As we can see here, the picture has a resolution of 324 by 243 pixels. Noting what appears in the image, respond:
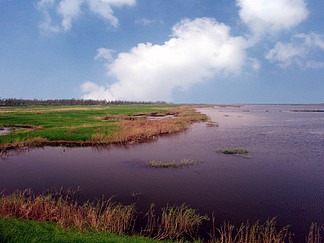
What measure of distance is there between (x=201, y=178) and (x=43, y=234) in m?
8.13

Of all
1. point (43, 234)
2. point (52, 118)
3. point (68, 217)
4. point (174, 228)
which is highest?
point (52, 118)

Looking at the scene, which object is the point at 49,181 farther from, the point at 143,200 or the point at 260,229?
the point at 260,229

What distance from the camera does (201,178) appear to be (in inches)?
438

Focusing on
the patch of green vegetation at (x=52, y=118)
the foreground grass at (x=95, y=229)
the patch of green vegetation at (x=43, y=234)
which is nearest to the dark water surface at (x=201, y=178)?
the foreground grass at (x=95, y=229)

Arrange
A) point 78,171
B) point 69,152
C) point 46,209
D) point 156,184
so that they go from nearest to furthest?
point 46,209, point 156,184, point 78,171, point 69,152

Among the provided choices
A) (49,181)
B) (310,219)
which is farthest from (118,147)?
(310,219)

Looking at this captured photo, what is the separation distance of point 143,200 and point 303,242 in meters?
6.08

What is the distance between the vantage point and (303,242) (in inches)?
243

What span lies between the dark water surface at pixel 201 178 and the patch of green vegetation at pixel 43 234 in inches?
110

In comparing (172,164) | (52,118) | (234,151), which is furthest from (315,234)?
(52,118)

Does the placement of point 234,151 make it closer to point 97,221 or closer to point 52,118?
point 97,221

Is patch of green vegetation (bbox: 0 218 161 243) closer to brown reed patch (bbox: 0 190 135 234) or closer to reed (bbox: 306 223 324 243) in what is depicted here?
brown reed patch (bbox: 0 190 135 234)

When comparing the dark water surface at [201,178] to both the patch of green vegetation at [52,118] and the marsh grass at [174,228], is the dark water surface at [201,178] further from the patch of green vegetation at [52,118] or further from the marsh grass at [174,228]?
the patch of green vegetation at [52,118]

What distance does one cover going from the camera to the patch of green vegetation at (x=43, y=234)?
5.05 metres
